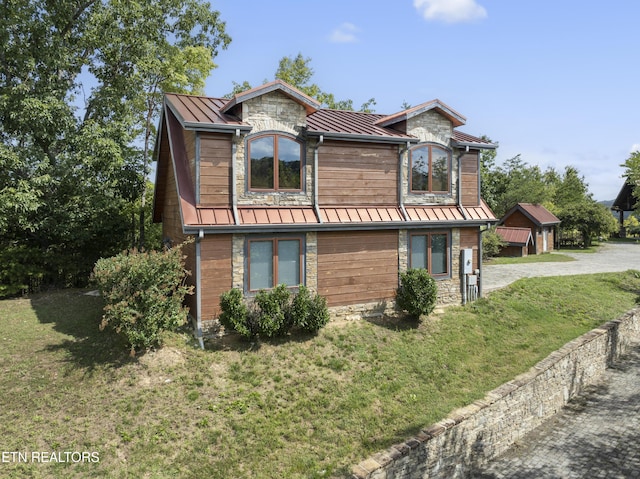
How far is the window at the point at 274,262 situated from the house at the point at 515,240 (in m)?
23.8

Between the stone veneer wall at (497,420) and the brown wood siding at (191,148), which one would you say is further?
the brown wood siding at (191,148)

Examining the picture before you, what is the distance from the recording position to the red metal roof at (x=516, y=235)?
31.5m

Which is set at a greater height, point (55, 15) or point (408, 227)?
point (55, 15)

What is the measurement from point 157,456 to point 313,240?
739cm

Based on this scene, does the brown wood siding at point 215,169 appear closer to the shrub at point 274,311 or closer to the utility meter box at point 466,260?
the shrub at point 274,311

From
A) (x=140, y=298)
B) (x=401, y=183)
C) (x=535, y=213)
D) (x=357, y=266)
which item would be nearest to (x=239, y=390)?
(x=140, y=298)

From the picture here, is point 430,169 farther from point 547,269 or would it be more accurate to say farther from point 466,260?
point 547,269

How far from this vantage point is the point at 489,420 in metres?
9.66

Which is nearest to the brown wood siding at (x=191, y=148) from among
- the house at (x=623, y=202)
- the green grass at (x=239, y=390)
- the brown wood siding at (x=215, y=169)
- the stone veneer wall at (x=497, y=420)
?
the brown wood siding at (x=215, y=169)

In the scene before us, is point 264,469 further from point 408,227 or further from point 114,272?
point 408,227

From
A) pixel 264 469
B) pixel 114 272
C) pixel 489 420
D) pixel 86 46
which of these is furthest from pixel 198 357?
pixel 86 46

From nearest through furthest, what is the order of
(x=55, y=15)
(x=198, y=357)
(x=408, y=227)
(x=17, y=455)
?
(x=17, y=455) → (x=198, y=357) → (x=408, y=227) → (x=55, y=15)

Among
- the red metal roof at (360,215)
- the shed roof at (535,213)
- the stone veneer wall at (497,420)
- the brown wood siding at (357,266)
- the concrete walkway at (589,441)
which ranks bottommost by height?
the concrete walkway at (589,441)

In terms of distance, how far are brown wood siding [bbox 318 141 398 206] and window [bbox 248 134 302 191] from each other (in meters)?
0.82
